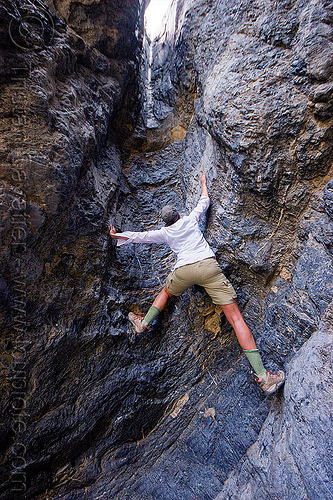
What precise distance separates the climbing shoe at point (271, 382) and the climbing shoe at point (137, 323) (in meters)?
1.41

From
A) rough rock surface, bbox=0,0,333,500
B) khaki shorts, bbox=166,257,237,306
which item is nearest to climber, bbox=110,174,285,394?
khaki shorts, bbox=166,257,237,306

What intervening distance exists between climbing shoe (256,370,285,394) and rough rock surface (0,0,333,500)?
0.13 m

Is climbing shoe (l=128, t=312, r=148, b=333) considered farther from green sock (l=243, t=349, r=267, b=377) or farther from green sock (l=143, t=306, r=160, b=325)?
green sock (l=243, t=349, r=267, b=377)

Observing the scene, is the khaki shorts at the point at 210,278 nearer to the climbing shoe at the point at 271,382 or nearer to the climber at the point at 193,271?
the climber at the point at 193,271

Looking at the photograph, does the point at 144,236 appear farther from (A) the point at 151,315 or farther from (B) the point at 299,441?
(B) the point at 299,441

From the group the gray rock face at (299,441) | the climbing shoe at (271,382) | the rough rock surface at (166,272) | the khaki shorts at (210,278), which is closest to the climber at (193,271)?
the khaki shorts at (210,278)

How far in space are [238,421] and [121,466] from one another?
4.96 ft

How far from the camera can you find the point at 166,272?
3963 mm

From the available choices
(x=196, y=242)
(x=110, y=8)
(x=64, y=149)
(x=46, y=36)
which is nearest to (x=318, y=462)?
(x=196, y=242)

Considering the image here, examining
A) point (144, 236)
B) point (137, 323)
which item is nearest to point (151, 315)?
point (137, 323)

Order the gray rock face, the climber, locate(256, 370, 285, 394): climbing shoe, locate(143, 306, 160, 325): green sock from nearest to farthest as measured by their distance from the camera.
Result: the gray rock face, locate(256, 370, 285, 394): climbing shoe, the climber, locate(143, 306, 160, 325): green sock

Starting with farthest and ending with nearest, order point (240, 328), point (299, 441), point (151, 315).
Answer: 1. point (151, 315)
2. point (240, 328)
3. point (299, 441)

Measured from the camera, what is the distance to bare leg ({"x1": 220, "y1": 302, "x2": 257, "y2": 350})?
9.68 ft

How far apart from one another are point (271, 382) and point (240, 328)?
0.60m
